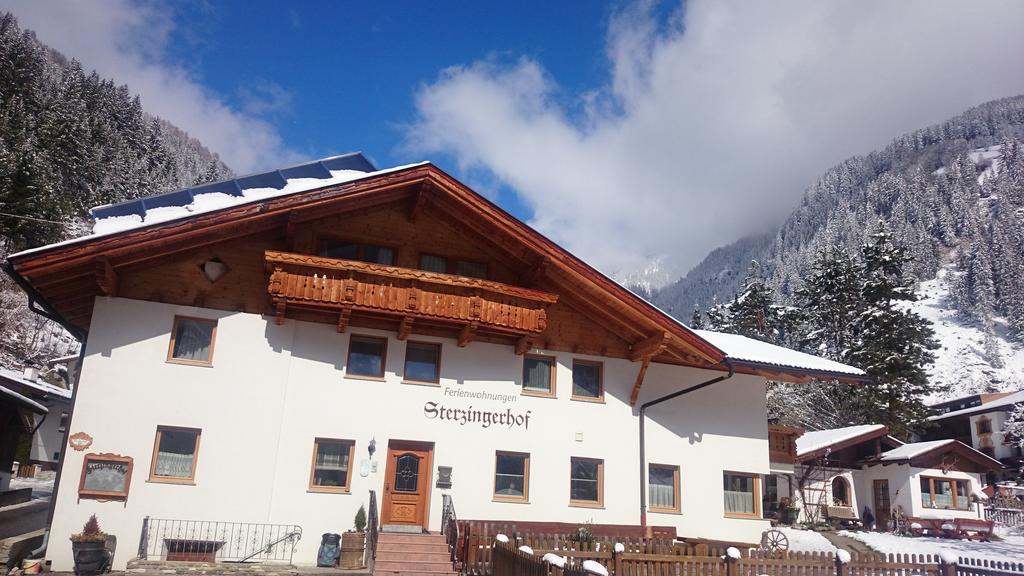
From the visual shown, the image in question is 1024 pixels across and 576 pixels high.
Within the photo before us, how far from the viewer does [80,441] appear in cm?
1584

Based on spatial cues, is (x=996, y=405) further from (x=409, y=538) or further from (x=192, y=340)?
(x=192, y=340)

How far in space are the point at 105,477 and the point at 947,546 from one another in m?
28.1

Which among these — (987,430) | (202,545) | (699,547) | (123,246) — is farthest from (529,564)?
(987,430)

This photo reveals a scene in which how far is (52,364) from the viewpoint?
146 feet

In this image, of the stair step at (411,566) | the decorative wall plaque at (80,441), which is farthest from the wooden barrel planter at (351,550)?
the decorative wall plaque at (80,441)

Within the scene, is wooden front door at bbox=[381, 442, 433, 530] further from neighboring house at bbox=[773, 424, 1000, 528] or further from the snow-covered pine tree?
the snow-covered pine tree

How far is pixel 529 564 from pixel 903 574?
8.50 metres

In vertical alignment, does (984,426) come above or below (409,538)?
above

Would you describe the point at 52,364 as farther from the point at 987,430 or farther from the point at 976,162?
the point at 976,162

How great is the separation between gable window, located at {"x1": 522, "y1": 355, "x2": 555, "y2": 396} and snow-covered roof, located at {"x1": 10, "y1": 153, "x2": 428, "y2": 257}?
6.15 m

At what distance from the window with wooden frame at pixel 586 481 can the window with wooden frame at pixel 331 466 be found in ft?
19.4

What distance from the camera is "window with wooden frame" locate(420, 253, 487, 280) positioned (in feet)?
63.4

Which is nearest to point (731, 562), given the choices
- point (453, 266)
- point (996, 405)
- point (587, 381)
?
point (587, 381)

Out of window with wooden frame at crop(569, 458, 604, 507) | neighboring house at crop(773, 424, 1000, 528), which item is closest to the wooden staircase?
window with wooden frame at crop(569, 458, 604, 507)
